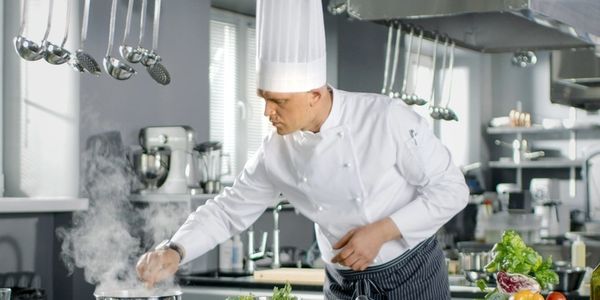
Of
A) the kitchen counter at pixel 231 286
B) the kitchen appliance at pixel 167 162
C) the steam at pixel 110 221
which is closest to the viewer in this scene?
the kitchen counter at pixel 231 286

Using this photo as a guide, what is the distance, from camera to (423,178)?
10.2 ft

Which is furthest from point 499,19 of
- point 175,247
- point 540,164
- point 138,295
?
point 540,164

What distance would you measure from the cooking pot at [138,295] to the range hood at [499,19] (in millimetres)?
1389

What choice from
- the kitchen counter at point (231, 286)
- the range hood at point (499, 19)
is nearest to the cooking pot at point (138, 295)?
the range hood at point (499, 19)

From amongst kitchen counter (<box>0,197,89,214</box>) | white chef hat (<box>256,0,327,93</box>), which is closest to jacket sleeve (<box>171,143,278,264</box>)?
white chef hat (<box>256,0,327,93</box>)

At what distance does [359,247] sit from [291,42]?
641mm

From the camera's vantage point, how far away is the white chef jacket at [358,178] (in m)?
3.06

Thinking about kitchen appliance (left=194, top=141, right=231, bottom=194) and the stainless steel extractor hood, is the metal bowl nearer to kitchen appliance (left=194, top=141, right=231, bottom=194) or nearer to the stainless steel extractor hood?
kitchen appliance (left=194, top=141, right=231, bottom=194)

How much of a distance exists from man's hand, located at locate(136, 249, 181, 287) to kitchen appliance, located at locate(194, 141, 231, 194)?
280cm

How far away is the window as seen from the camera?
23.4 feet

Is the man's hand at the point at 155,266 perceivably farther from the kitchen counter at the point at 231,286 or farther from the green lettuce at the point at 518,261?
the kitchen counter at the point at 231,286

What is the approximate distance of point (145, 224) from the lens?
5.61m

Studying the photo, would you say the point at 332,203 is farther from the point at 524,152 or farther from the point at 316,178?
the point at 524,152

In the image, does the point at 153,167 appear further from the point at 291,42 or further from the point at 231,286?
the point at 291,42
